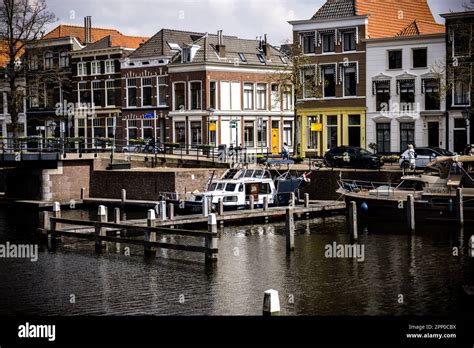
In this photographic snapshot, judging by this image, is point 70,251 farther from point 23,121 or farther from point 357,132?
point 23,121

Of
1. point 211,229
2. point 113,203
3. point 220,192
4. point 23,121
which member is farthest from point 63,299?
point 23,121

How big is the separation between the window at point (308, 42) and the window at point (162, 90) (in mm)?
13097

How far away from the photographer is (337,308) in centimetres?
2338

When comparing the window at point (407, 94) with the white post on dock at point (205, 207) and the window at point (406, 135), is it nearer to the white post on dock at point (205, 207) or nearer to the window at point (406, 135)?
the window at point (406, 135)

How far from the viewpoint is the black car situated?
5000 cm

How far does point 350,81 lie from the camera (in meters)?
62.4

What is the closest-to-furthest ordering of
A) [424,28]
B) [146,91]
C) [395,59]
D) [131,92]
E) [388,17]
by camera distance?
[424,28] < [395,59] < [388,17] < [146,91] < [131,92]

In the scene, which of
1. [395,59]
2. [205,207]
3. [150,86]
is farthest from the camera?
[150,86]

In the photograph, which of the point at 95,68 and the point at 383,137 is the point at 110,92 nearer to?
the point at 95,68

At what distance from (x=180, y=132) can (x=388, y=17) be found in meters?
19.5

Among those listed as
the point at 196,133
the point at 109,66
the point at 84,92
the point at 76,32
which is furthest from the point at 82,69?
the point at 196,133

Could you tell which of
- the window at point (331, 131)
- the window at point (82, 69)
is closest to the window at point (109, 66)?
the window at point (82, 69)

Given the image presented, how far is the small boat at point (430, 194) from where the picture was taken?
131ft

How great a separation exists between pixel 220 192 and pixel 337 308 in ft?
72.3
